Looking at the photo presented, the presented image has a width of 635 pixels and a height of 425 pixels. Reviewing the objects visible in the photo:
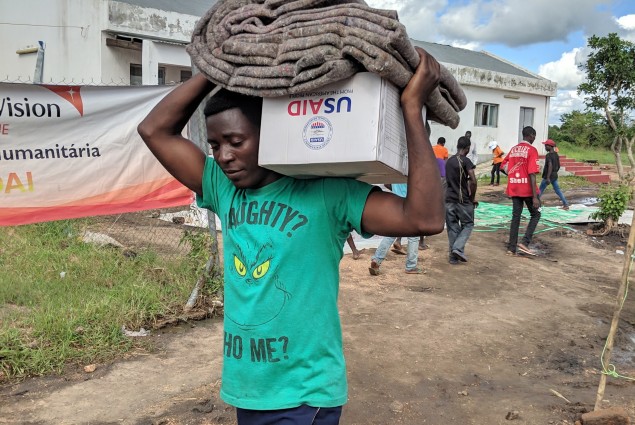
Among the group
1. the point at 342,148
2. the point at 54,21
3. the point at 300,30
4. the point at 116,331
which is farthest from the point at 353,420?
the point at 54,21

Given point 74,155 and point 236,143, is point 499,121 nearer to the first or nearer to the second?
point 74,155

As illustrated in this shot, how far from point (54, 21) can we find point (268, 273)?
14893 mm

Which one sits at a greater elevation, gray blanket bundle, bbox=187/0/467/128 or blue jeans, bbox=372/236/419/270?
gray blanket bundle, bbox=187/0/467/128

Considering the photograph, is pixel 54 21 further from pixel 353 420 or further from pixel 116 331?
pixel 353 420

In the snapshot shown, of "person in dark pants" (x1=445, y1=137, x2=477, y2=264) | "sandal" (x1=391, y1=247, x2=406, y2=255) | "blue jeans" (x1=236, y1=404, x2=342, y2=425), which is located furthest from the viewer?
"sandal" (x1=391, y1=247, x2=406, y2=255)

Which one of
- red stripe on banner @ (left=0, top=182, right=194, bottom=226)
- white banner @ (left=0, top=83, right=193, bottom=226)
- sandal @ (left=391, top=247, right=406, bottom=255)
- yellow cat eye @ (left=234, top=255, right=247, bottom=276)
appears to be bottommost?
sandal @ (left=391, top=247, right=406, bottom=255)

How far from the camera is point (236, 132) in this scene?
5.66ft

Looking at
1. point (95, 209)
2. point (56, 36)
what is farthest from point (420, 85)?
point (56, 36)

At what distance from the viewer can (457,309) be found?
19.4 feet

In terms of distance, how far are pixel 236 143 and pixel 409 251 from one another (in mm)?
5648

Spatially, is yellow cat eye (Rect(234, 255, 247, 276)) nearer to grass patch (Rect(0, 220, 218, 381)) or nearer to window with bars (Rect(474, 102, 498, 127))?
grass patch (Rect(0, 220, 218, 381))

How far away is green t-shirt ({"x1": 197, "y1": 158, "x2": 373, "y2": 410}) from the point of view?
173 centimetres

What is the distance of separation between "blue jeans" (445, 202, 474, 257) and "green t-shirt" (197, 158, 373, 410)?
6.28 metres

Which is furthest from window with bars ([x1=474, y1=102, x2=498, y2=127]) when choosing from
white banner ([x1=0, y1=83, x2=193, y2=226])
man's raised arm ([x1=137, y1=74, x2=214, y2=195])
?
man's raised arm ([x1=137, y1=74, x2=214, y2=195])
